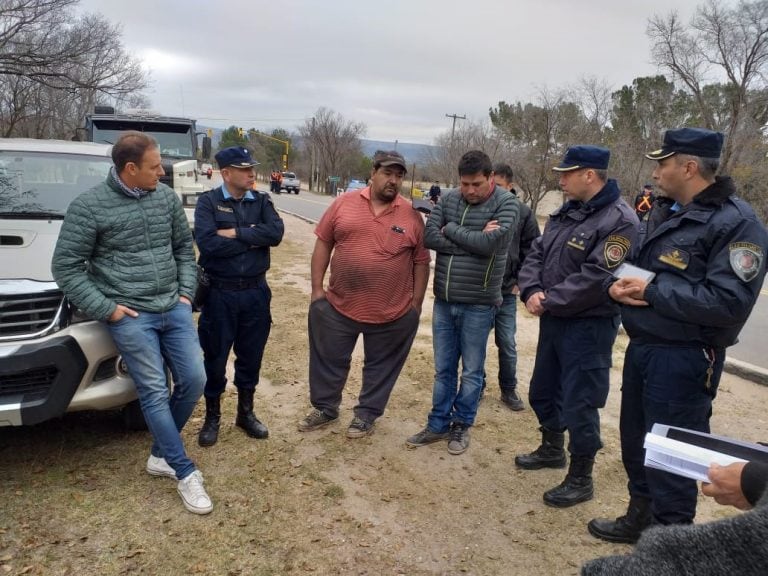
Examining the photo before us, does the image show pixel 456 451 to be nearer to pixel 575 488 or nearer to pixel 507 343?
pixel 575 488

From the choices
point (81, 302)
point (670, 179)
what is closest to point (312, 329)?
point (81, 302)

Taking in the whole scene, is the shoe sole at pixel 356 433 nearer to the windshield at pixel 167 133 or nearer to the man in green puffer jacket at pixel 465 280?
the man in green puffer jacket at pixel 465 280

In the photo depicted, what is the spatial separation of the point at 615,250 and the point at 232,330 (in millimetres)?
2420

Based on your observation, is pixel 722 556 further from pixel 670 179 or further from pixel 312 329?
pixel 312 329

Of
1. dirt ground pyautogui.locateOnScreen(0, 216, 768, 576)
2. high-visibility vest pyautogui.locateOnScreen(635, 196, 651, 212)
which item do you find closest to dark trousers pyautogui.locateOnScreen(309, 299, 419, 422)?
dirt ground pyautogui.locateOnScreen(0, 216, 768, 576)

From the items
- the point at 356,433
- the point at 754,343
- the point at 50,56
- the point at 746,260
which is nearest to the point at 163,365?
Result: the point at 356,433

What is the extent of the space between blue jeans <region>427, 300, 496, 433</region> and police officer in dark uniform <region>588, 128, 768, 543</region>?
1183 mm

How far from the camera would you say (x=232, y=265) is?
11.8 ft

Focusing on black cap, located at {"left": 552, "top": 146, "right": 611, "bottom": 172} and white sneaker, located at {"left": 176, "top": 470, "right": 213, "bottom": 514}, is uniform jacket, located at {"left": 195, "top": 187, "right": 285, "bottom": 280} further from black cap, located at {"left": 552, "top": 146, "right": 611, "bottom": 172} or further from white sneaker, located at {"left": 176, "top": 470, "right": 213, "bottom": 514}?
black cap, located at {"left": 552, "top": 146, "right": 611, "bottom": 172}

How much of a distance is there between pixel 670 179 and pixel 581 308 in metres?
0.86

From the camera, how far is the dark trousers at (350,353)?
159 inches

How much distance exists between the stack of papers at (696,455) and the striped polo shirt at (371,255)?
245 centimetres

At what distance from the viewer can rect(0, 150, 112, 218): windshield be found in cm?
398

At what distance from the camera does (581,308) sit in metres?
3.16
